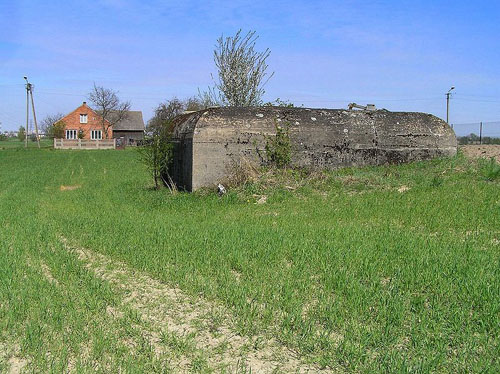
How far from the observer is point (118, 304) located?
16.3 feet

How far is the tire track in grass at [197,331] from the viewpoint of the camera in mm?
3762

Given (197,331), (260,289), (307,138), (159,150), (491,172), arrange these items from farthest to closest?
(159,150)
(307,138)
(491,172)
(260,289)
(197,331)

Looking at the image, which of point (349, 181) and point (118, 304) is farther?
point (349, 181)

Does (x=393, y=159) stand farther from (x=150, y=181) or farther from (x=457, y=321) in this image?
(x=457, y=321)

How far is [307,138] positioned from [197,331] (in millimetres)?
10320

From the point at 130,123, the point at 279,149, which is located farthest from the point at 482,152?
the point at 130,123

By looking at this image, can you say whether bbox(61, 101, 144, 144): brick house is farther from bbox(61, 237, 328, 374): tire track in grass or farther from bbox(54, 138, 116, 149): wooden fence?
bbox(61, 237, 328, 374): tire track in grass

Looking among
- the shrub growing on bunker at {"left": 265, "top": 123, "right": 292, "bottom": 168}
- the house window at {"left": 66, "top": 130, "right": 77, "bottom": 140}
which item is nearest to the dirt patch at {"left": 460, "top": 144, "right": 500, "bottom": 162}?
the shrub growing on bunker at {"left": 265, "top": 123, "right": 292, "bottom": 168}

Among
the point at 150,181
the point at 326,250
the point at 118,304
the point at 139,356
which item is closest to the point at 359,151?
the point at 150,181

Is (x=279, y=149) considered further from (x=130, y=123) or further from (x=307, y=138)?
(x=130, y=123)

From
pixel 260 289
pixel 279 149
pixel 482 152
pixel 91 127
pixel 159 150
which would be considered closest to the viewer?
pixel 260 289

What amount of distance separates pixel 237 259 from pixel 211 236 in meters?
1.52

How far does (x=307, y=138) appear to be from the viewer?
46.4 ft

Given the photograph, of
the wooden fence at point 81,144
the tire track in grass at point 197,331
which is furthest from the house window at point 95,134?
the tire track in grass at point 197,331
